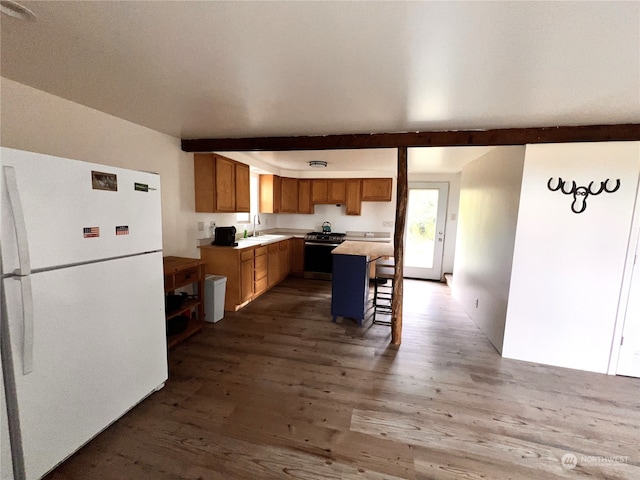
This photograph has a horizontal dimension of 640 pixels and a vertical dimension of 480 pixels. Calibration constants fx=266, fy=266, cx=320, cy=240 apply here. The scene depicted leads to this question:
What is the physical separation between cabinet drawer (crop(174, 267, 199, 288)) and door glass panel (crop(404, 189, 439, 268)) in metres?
4.32

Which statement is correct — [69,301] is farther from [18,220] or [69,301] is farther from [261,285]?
[261,285]

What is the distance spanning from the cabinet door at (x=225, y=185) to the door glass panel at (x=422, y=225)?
3647 millimetres

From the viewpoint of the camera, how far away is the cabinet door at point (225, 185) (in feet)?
11.9

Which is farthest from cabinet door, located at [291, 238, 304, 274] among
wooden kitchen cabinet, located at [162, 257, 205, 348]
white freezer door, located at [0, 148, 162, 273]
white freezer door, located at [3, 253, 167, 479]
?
white freezer door, located at [0, 148, 162, 273]

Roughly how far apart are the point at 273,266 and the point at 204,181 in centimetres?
194

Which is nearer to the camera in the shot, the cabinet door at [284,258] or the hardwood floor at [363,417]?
the hardwood floor at [363,417]

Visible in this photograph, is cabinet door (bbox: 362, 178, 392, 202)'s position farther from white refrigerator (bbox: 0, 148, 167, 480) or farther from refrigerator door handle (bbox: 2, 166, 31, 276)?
refrigerator door handle (bbox: 2, 166, 31, 276)

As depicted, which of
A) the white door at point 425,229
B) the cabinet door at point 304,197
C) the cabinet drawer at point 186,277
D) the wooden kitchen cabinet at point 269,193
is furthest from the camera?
the cabinet door at point 304,197

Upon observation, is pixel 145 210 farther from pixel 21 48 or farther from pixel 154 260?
pixel 21 48

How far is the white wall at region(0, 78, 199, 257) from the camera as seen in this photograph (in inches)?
71.9

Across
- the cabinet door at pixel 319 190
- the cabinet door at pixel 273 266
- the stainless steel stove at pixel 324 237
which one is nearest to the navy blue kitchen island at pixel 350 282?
the cabinet door at pixel 273 266

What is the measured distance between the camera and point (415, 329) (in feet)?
11.2

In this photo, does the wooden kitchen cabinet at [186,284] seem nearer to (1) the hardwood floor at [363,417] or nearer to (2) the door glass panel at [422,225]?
(1) the hardwood floor at [363,417]

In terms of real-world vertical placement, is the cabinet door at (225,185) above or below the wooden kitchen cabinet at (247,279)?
above
